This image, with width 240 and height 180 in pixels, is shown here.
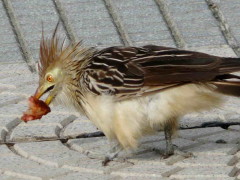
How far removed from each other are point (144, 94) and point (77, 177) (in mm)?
684

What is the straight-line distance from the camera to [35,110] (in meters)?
6.07

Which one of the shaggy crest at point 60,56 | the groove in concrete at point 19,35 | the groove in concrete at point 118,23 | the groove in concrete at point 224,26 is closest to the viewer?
the shaggy crest at point 60,56

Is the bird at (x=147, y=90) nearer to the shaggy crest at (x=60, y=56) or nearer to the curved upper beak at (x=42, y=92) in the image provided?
the shaggy crest at (x=60, y=56)

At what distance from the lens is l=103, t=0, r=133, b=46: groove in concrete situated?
7869 mm

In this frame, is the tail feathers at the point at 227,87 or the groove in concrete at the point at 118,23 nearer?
the tail feathers at the point at 227,87

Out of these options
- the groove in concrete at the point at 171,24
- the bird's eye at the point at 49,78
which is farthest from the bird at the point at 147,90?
the groove in concrete at the point at 171,24

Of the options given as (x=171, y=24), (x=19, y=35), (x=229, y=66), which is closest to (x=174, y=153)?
(x=229, y=66)

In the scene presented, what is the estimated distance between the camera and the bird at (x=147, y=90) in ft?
18.6

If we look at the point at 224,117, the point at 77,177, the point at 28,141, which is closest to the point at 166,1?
the point at 224,117

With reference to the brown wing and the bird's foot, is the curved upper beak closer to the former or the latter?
the brown wing

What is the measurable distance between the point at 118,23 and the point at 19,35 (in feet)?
3.00

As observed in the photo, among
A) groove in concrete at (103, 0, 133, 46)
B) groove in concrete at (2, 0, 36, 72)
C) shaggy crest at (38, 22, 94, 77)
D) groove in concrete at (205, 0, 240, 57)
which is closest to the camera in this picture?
shaggy crest at (38, 22, 94, 77)

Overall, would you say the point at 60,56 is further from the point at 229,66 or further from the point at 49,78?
the point at 229,66

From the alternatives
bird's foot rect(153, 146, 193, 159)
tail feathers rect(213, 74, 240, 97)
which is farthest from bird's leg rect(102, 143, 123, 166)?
tail feathers rect(213, 74, 240, 97)
